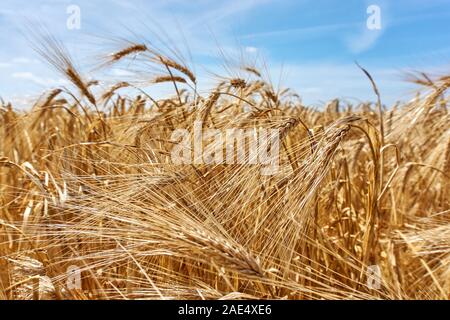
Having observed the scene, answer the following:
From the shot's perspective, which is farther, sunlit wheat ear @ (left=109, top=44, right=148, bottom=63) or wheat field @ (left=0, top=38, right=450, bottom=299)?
sunlit wheat ear @ (left=109, top=44, right=148, bottom=63)

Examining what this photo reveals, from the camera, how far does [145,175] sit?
1229 millimetres

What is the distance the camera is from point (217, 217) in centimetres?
119

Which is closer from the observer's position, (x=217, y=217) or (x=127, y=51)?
(x=217, y=217)

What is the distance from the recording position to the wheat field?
40.9 inches

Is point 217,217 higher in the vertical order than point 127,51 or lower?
lower

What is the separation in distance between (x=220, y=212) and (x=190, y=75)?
2.08 ft

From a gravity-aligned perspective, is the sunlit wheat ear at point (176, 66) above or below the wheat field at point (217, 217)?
above

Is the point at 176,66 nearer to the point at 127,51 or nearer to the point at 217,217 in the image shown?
the point at 127,51

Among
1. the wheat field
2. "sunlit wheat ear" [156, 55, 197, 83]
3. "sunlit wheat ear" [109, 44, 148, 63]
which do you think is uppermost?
"sunlit wheat ear" [109, 44, 148, 63]

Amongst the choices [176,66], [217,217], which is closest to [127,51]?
[176,66]

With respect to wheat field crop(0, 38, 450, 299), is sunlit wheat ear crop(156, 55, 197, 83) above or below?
above

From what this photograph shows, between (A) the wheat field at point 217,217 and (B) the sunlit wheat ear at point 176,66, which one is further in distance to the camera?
(B) the sunlit wheat ear at point 176,66

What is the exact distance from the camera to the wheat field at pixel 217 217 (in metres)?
1.04
